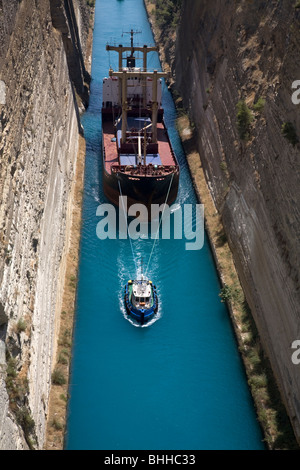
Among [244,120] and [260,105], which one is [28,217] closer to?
[244,120]

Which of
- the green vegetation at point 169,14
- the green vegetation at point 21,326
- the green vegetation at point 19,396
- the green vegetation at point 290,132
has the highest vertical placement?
the green vegetation at point 169,14

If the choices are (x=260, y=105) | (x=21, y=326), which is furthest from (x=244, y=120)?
(x=21, y=326)

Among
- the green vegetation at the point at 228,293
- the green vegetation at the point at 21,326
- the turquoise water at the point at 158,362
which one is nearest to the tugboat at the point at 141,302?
the turquoise water at the point at 158,362

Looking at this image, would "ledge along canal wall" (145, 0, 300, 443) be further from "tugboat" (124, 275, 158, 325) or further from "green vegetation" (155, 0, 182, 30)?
"green vegetation" (155, 0, 182, 30)

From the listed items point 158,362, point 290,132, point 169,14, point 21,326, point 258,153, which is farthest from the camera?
point 169,14

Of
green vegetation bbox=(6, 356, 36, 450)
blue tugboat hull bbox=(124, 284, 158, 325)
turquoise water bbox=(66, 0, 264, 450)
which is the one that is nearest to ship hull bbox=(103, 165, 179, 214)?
turquoise water bbox=(66, 0, 264, 450)

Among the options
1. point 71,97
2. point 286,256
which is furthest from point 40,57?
point 286,256

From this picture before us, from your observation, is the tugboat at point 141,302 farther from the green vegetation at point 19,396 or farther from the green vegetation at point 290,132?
the green vegetation at point 290,132
